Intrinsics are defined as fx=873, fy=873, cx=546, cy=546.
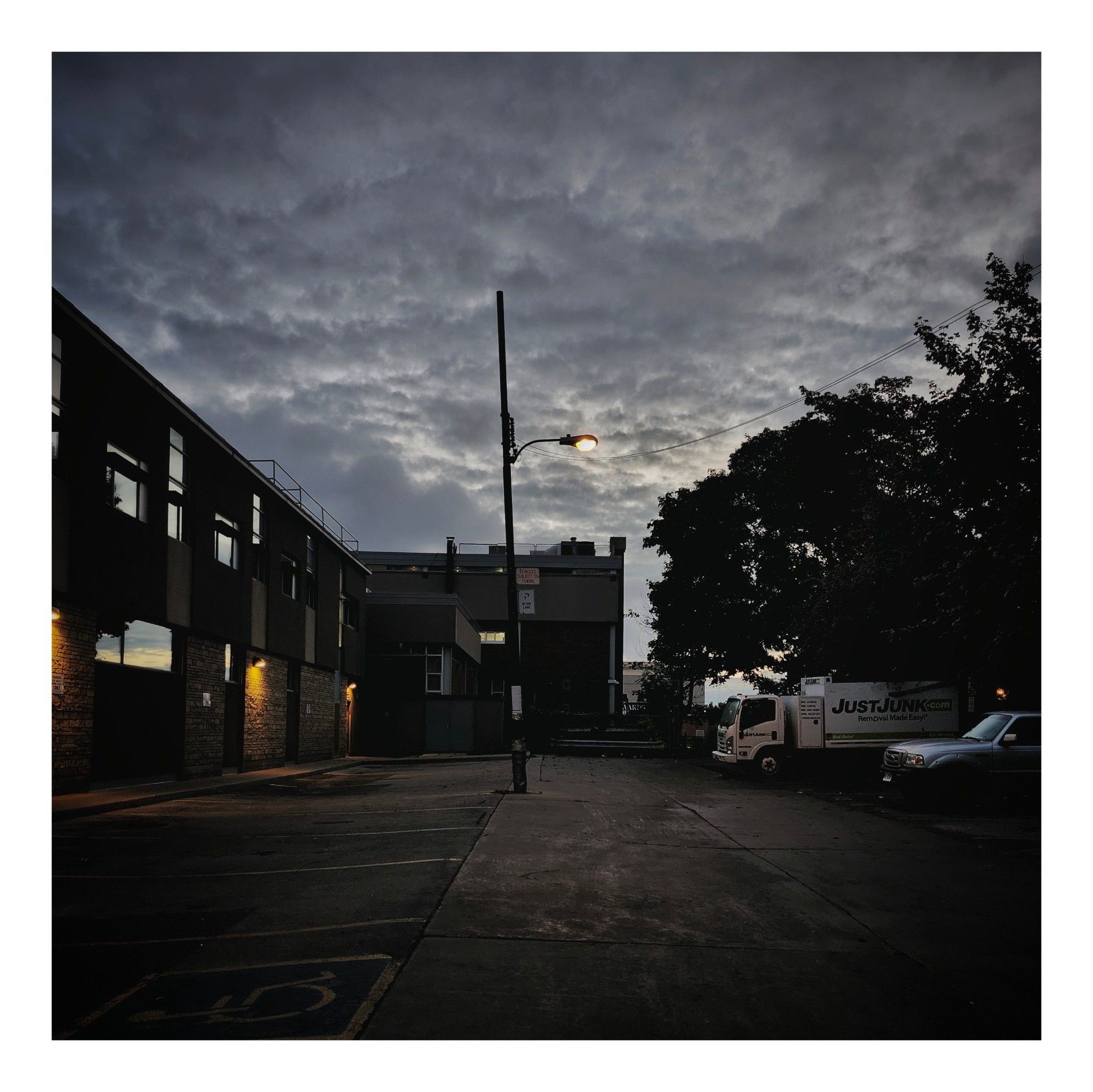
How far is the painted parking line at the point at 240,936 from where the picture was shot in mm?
6176

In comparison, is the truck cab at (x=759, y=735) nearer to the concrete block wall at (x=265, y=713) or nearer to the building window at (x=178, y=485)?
the concrete block wall at (x=265, y=713)

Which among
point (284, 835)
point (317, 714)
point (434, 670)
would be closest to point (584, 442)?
point (284, 835)

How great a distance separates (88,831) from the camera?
12250 mm

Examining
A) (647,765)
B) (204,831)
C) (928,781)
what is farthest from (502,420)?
(647,765)

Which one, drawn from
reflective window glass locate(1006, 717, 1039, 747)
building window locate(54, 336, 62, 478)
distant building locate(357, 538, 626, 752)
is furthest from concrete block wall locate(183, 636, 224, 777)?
distant building locate(357, 538, 626, 752)

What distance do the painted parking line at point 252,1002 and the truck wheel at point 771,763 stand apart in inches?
887

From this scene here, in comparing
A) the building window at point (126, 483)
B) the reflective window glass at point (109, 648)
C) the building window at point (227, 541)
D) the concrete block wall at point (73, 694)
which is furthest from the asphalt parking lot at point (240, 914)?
the building window at point (227, 541)

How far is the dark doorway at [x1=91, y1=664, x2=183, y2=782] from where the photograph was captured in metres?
17.2

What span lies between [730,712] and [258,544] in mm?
15470

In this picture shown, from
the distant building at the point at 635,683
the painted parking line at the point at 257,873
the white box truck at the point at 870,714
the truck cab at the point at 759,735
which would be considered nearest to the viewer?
the painted parking line at the point at 257,873

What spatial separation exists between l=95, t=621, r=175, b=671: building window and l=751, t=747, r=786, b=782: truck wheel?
16.8m

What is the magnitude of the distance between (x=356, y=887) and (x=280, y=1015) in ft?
12.1

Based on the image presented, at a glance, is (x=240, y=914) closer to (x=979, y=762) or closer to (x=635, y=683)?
(x=979, y=762)

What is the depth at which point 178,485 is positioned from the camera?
20.4 metres
